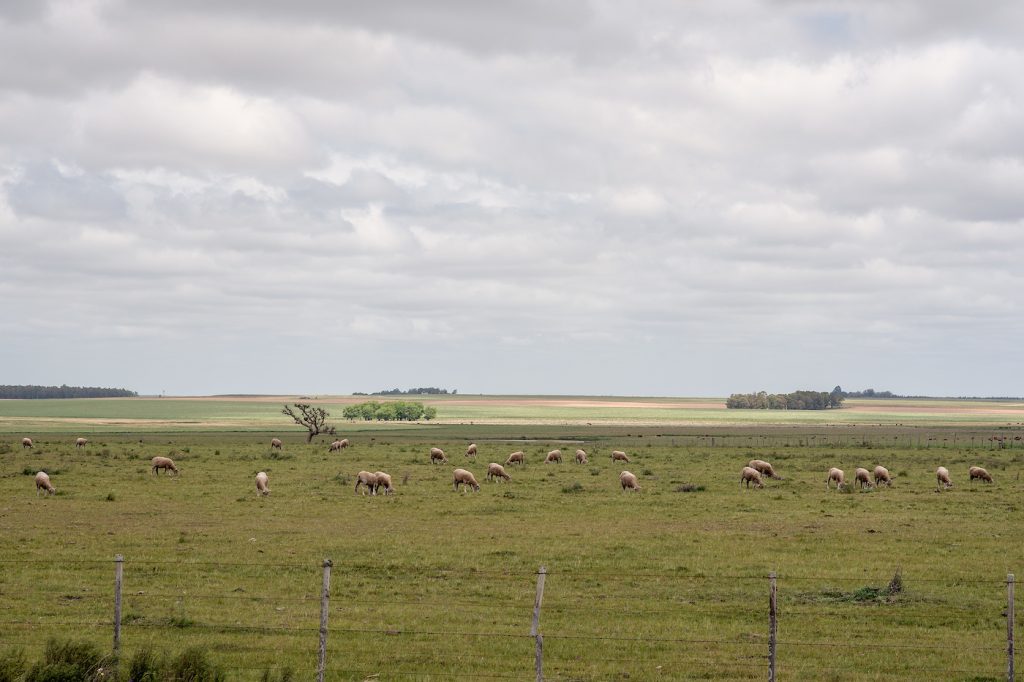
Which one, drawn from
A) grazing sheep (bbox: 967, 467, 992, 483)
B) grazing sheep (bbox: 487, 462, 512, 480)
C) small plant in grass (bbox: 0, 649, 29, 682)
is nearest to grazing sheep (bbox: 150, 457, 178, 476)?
grazing sheep (bbox: 487, 462, 512, 480)

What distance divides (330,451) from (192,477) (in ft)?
86.7

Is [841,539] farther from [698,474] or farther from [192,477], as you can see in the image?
[192,477]

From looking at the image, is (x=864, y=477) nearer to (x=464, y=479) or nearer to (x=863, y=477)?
(x=863, y=477)

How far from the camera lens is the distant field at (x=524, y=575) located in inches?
770

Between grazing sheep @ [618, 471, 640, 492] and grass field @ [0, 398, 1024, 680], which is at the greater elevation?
grazing sheep @ [618, 471, 640, 492]

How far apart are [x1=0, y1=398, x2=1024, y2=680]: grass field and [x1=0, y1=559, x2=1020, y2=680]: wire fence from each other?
0.08 m

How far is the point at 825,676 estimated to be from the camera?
18.2m

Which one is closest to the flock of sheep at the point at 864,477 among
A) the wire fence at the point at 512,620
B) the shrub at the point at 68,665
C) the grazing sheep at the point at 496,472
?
the grazing sheep at the point at 496,472

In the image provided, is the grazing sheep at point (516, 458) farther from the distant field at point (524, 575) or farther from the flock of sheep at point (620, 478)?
the distant field at point (524, 575)

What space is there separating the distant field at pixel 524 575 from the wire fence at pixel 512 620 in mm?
84

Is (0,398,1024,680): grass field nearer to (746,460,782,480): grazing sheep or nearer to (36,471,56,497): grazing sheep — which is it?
(36,471,56,497): grazing sheep

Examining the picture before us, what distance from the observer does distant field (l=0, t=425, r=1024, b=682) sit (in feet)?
64.2

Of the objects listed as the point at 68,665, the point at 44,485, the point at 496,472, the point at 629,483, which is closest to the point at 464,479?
the point at 496,472

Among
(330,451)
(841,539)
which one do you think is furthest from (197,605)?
(330,451)
